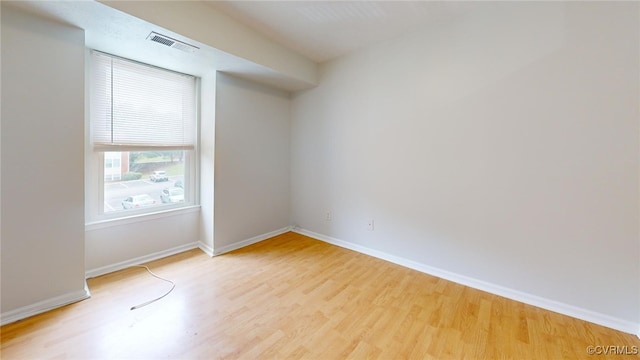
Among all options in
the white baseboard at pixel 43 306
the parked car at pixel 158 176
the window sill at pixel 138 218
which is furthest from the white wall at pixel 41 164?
the parked car at pixel 158 176

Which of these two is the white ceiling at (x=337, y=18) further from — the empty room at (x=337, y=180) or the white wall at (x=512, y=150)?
the white wall at (x=512, y=150)

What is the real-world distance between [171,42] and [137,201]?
1725 millimetres

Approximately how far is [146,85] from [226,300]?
242 centimetres

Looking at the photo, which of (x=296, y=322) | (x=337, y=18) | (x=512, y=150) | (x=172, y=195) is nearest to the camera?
(x=296, y=322)

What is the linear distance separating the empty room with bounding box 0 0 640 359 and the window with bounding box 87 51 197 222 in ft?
0.07

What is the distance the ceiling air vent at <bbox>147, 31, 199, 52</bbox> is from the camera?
2082mm

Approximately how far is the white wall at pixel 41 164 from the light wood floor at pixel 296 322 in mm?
266

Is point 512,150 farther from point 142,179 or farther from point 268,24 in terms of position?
point 142,179

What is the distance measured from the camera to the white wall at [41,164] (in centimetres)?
174

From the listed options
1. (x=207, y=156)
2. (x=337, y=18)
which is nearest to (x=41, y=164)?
(x=207, y=156)

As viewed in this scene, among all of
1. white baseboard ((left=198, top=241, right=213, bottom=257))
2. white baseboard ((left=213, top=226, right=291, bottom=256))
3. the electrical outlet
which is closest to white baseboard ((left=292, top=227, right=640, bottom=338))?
the electrical outlet

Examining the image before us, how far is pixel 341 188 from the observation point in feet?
11.1

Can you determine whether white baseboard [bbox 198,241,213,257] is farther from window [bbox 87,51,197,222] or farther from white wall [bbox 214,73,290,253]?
window [bbox 87,51,197,222]

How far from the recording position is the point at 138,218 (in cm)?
271
